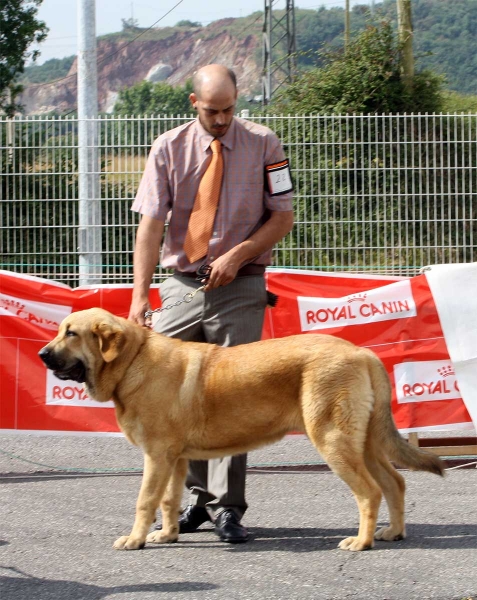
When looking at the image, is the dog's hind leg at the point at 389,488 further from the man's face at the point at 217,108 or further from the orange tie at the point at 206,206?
the man's face at the point at 217,108

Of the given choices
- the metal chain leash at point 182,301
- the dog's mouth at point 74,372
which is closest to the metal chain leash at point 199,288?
the metal chain leash at point 182,301

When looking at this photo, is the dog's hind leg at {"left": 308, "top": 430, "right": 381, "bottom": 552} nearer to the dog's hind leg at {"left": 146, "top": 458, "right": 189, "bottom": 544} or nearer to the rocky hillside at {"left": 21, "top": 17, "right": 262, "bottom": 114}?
the dog's hind leg at {"left": 146, "top": 458, "right": 189, "bottom": 544}

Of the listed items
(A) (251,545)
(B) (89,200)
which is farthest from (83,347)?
(B) (89,200)

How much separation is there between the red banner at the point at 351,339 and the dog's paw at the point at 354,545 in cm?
232

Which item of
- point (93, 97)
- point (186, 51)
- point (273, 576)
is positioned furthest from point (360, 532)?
point (186, 51)

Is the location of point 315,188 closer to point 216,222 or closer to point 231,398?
point 216,222

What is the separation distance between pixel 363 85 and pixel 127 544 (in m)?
13.7

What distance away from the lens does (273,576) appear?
4.73m

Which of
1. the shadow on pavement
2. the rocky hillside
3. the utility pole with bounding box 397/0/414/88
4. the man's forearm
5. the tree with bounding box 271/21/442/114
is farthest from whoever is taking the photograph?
the rocky hillside

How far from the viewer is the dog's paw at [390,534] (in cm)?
541

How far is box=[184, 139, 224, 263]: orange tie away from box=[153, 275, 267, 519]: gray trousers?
0.22 m

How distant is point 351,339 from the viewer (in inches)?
298

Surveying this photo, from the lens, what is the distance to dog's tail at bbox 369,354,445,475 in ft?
17.4

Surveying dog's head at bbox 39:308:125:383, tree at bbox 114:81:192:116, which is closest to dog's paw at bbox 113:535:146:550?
dog's head at bbox 39:308:125:383
